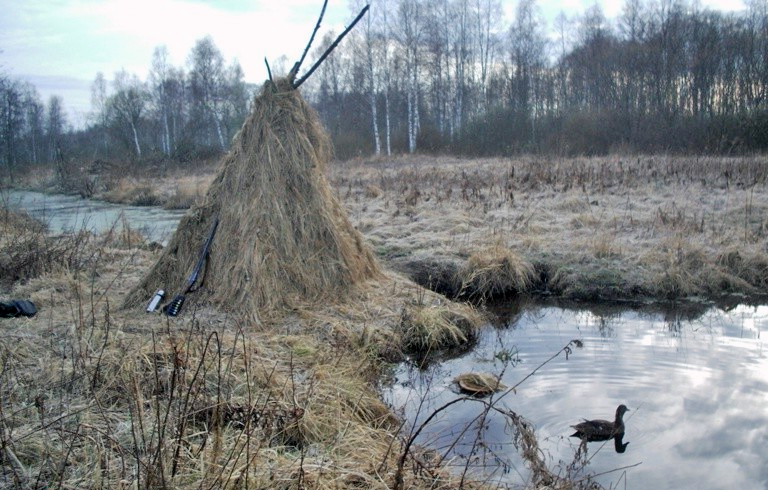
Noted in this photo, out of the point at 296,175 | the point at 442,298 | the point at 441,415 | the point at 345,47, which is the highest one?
the point at 345,47

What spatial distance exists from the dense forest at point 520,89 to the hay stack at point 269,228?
1876cm

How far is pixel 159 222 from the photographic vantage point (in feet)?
52.0

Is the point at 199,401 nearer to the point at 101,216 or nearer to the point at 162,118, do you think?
the point at 101,216

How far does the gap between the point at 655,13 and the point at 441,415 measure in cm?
3731

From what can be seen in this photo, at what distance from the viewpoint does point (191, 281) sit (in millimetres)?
6680

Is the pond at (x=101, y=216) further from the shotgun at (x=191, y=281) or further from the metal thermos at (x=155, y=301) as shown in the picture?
the metal thermos at (x=155, y=301)

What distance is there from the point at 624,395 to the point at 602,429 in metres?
0.97

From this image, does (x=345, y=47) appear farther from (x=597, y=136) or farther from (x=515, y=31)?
(x=597, y=136)

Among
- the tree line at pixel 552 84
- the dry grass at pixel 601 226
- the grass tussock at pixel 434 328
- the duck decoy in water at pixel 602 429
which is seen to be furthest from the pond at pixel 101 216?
the tree line at pixel 552 84

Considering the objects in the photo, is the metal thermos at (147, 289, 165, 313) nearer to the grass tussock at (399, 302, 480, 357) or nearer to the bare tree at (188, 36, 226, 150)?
the grass tussock at (399, 302, 480, 357)

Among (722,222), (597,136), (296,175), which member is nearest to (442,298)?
(296,175)

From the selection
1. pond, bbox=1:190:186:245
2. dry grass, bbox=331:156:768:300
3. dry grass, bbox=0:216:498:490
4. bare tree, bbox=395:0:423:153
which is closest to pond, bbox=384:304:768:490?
dry grass, bbox=0:216:498:490

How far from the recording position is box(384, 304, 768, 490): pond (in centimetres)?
426

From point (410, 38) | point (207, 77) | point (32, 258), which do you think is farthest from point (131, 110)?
point (32, 258)
